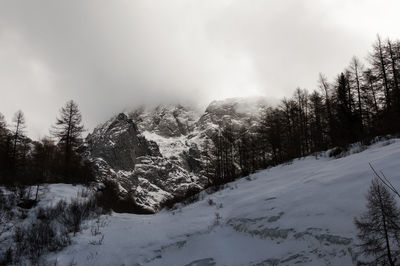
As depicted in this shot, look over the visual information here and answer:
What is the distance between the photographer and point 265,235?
677 centimetres

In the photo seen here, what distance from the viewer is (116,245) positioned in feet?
27.3

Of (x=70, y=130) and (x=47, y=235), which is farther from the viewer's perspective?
Answer: (x=70, y=130)

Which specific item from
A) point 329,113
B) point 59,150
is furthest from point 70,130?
point 329,113

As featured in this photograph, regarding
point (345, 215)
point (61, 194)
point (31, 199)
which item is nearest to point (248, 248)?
point (345, 215)

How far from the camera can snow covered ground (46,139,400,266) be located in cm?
561

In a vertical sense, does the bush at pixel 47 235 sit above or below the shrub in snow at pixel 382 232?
below

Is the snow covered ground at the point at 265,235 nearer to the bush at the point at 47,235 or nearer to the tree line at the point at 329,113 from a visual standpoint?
the bush at the point at 47,235

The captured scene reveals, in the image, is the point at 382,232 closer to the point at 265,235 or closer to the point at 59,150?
the point at 265,235

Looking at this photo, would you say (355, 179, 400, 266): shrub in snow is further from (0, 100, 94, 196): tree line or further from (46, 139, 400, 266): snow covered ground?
(0, 100, 94, 196): tree line

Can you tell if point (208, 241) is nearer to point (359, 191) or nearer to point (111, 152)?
point (359, 191)

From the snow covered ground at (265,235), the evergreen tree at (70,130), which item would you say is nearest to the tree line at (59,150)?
the evergreen tree at (70,130)

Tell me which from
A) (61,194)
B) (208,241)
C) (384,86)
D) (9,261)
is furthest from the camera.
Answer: (384,86)

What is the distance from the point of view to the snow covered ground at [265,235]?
5613 millimetres

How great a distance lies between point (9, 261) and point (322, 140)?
29063 mm
